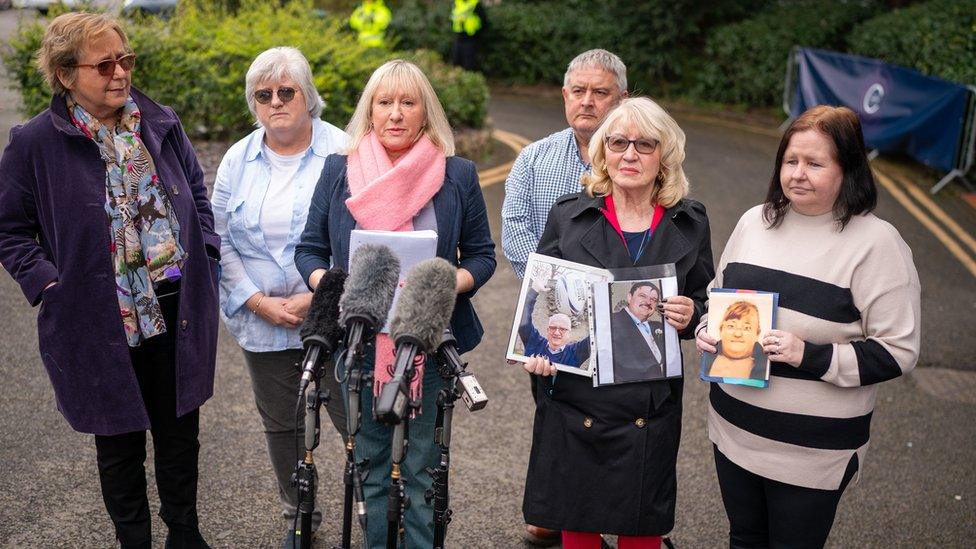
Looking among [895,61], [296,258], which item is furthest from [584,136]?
[895,61]

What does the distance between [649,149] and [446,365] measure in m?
1.12

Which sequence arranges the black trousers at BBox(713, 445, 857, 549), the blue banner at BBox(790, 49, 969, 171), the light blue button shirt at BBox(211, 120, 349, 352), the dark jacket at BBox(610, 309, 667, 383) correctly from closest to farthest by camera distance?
1. the black trousers at BBox(713, 445, 857, 549)
2. the dark jacket at BBox(610, 309, 667, 383)
3. the light blue button shirt at BBox(211, 120, 349, 352)
4. the blue banner at BBox(790, 49, 969, 171)

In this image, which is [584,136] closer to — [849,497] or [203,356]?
[203,356]

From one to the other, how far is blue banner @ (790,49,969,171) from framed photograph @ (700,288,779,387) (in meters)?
9.26

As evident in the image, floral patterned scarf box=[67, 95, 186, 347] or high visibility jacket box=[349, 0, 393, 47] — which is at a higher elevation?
floral patterned scarf box=[67, 95, 186, 347]

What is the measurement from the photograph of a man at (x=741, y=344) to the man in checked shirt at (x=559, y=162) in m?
1.18

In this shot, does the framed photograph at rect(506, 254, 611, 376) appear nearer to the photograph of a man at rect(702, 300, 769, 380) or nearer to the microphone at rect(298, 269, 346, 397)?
the photograph of a man at rect(702, 300, 769, 380)

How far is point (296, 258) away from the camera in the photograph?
370 centimetres

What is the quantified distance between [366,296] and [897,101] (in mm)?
11237

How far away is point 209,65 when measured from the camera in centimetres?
930

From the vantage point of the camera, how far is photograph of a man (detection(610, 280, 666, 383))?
132 inches

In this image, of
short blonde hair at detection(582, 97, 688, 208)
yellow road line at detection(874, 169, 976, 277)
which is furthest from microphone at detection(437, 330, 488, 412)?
yellow road line at detection(874, 169, 976, 277)

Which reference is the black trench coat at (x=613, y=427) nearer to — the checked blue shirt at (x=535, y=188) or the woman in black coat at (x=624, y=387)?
the woman in black coat at (x=624, y=387)

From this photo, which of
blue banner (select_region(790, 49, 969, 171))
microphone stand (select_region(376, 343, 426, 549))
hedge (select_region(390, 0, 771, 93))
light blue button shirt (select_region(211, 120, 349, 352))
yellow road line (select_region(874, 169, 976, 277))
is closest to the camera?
microphone stand (select_region(376, 343, 426, 549))
